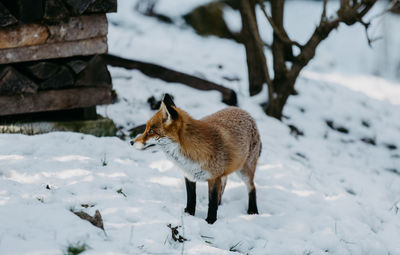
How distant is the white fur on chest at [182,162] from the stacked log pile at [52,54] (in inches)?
81.9

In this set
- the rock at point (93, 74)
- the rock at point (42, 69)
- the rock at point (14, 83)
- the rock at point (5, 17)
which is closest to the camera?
the rock at point (5, 17)

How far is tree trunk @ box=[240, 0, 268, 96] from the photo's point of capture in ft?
23.1

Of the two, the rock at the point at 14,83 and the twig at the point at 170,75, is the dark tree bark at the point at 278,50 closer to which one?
the twig at the point at 170,75

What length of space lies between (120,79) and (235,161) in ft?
12.2

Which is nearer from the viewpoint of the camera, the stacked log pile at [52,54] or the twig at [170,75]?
Answer: the stacked log pile at [52,54]

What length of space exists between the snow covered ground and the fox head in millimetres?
616

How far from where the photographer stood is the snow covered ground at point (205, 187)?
340cm

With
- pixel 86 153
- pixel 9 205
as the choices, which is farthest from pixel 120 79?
pixel 9 205

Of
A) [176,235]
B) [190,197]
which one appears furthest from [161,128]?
[176,235]

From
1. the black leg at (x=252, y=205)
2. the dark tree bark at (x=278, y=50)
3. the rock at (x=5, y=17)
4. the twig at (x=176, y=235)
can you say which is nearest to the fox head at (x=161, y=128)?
the twig at (x=176, y=235)

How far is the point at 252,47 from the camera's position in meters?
7.57

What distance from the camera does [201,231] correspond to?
3922 millimetres

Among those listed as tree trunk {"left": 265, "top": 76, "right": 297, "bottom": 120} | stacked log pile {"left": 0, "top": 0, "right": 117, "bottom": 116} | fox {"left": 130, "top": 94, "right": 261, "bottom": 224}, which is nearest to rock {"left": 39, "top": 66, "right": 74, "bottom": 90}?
stacked log pile {"left": 0, "top": 0, "right": 117, "bottom": 116}

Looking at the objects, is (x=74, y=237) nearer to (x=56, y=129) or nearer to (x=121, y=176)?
(x=121, y=176)
